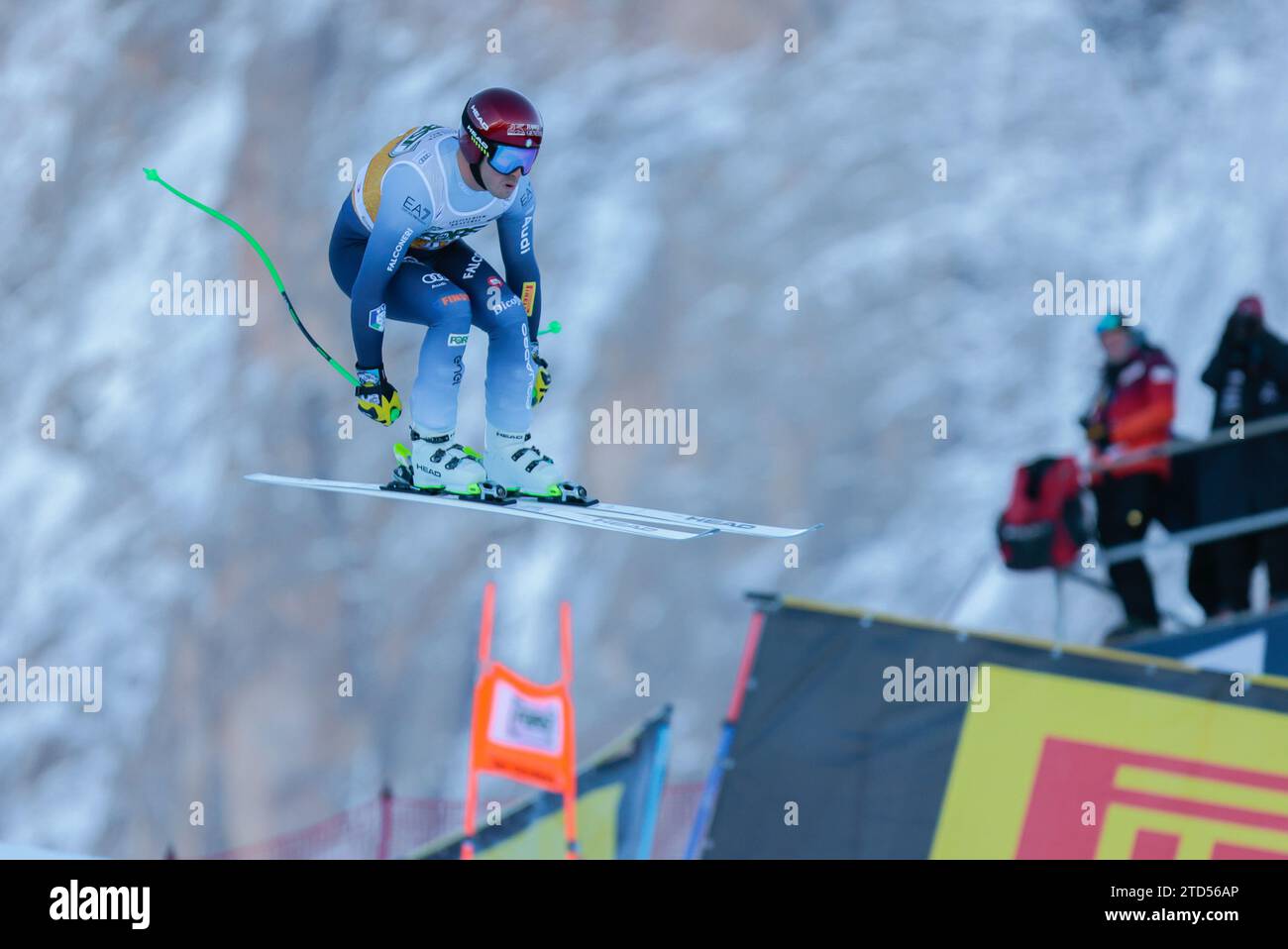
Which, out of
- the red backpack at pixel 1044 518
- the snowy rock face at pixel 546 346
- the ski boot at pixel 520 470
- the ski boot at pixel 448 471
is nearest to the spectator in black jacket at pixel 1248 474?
the red backpack at pixel 1044 518

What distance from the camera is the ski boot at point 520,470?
195 inches

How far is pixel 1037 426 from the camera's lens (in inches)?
392

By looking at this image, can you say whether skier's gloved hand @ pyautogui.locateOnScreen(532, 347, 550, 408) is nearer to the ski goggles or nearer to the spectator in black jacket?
the ski goggles

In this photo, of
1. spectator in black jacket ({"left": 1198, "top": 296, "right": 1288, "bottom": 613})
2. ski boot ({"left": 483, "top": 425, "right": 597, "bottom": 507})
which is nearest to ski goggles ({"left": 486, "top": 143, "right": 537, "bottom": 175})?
ski boot ({"left": 483, "top": 425, "right": 597, "bottom": 507})

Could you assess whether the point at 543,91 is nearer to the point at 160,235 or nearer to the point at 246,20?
the point at 246,20

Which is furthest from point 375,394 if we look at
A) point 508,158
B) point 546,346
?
point 546,346

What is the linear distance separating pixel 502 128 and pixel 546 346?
553cm

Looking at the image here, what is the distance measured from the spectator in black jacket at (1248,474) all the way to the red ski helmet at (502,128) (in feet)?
16.5

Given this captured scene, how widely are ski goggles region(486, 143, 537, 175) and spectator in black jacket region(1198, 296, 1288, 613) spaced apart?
16.3 feet

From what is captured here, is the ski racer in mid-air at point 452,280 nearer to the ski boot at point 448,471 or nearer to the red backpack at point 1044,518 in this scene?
the ski boot at point 448,471

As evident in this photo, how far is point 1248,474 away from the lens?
27.0ft

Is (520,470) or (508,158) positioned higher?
(508,158)

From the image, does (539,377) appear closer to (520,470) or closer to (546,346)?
(520,470)

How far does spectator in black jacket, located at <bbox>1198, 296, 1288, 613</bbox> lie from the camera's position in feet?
26.7
